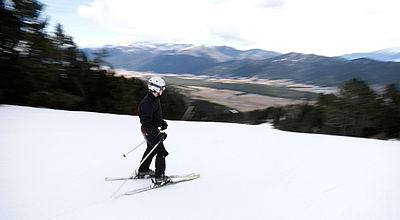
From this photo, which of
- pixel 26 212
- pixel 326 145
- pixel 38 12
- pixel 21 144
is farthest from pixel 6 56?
pixel 326 145

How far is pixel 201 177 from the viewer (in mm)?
5113

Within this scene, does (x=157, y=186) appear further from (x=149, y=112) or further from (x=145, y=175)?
(x=149, y=112)

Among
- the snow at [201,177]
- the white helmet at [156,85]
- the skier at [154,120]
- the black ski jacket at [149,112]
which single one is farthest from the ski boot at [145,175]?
the white helmet at [156,85]

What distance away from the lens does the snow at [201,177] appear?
3740 mm

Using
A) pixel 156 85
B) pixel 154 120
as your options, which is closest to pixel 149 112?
pixel 154 120

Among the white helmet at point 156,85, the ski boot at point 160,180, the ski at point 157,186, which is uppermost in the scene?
the white helmet at point 156,85

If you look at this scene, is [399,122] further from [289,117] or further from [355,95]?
[289,117]

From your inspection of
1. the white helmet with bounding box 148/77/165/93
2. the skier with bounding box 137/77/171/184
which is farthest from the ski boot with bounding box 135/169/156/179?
the white helmet with bounding box 148/77/165/93

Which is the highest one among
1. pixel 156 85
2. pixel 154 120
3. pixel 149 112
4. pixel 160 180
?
pixel 156 85

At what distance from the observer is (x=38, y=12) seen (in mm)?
19766

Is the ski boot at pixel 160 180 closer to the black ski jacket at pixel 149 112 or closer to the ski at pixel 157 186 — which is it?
the ski at pixel 157 186

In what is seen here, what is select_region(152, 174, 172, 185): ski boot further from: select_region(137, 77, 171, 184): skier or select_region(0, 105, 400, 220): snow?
select_region(0, 105, 400, 220): snow

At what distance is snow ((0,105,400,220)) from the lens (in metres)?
3.74

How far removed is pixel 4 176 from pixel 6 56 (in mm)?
16613
